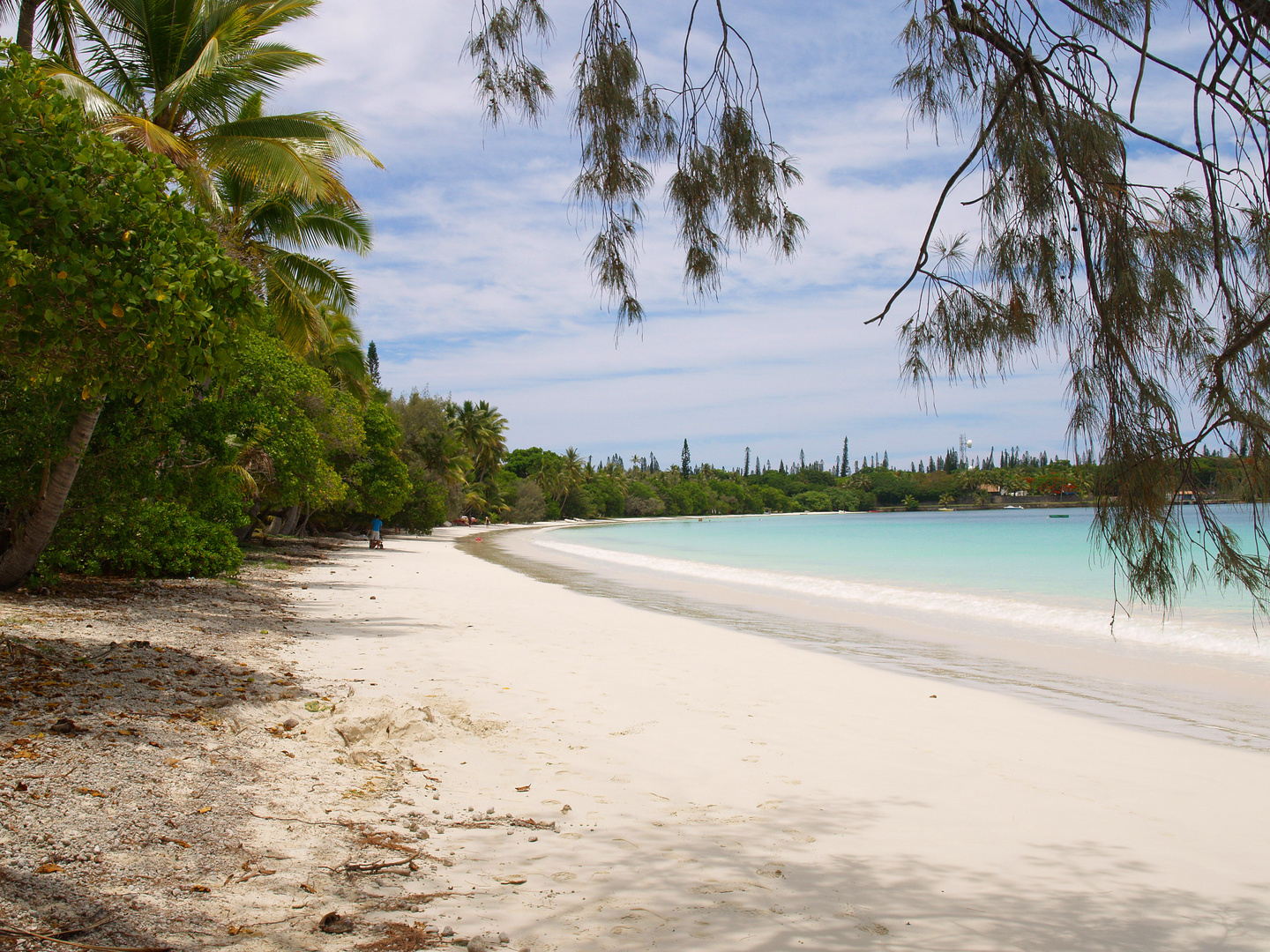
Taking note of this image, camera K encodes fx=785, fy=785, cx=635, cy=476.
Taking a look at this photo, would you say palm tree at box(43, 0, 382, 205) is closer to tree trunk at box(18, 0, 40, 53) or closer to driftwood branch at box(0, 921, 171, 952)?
tree trunk at box(18, 0, 40, 53)

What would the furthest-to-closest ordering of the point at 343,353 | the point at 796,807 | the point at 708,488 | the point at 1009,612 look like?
the point at 708,488 → the point at 343,353 → the point at 1009,612 → the point at 796,807

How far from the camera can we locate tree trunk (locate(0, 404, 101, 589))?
23.8 feet

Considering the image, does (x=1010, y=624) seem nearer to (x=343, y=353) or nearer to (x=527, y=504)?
(x=343, y=353)

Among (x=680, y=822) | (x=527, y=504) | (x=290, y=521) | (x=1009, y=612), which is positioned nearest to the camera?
(x=680, y=822)

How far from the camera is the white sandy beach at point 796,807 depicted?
9.27 ft

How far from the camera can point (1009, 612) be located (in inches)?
603

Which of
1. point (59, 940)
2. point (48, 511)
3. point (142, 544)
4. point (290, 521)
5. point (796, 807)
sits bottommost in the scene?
point (290, 521)

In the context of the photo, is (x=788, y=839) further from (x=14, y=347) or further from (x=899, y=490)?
(x=899, y=490)

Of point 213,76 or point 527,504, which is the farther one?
point 527,504

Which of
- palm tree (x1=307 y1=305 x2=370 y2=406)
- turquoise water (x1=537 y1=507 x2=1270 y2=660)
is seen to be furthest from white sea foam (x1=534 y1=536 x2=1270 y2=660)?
palm tree (x1=307 y1=305 x2=370 y2=406)

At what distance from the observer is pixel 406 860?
3031 millimetres

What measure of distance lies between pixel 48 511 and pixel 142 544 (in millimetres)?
2088

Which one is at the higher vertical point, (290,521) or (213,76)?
(213,76)

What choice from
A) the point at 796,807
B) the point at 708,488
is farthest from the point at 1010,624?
the point at 708,488
